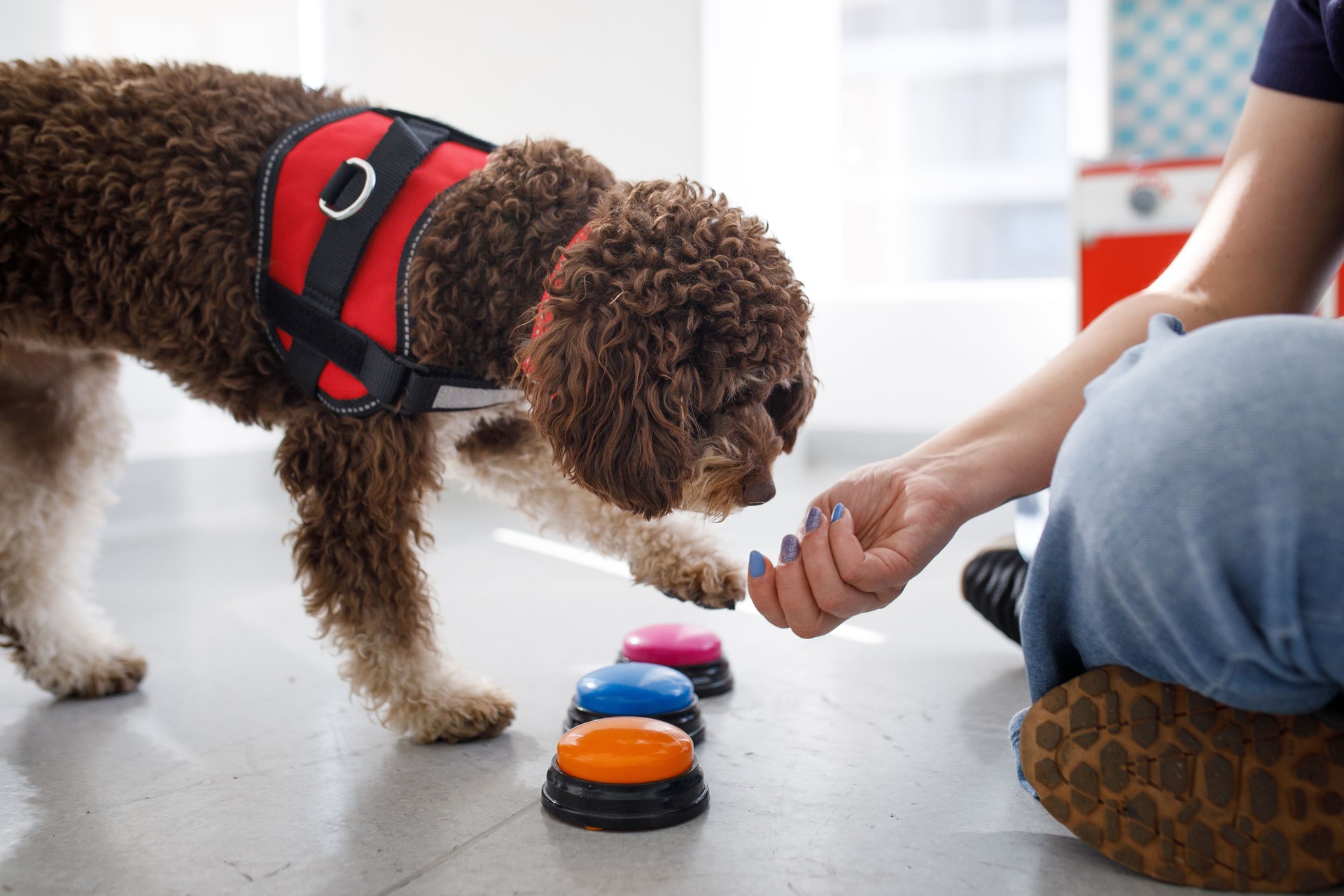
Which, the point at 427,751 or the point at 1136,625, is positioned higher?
the point at 1136,625

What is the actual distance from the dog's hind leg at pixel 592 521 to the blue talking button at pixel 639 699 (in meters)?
0.18

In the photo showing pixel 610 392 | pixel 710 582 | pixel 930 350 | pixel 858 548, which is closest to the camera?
pixel 858 548

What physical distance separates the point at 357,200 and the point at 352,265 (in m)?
0.08

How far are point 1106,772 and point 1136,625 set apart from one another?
0.56 ft

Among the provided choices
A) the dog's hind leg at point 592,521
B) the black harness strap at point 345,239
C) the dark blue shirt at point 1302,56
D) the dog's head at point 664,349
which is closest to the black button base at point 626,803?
the dog's head at point 664,349

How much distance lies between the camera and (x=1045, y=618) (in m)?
0.96

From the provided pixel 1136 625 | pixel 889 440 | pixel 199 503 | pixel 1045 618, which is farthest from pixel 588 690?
pixel 889 440

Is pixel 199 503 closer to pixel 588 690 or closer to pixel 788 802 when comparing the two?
pixel 588 690

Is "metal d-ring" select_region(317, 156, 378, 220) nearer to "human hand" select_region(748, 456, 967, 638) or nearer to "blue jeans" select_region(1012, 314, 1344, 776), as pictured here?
"human hand" select_region(748, 456, 967, 638)

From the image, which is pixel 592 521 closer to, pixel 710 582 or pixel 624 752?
pixel 710 582

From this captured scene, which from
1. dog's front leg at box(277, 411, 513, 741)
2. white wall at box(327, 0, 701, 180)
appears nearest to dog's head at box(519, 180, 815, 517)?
dog's front leg at box(277, 411, 513, 741)

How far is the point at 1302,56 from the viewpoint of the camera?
1.20 m

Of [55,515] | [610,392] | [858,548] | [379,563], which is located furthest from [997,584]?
[55,515]

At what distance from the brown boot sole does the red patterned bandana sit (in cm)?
65
